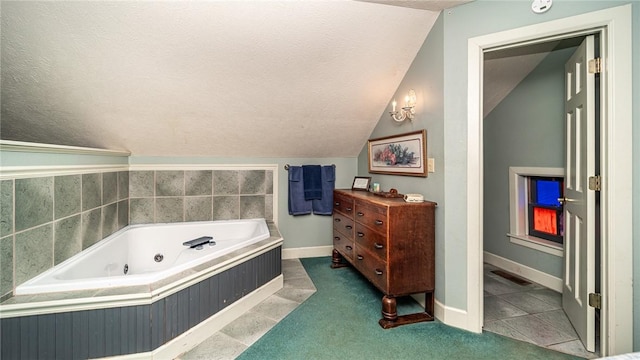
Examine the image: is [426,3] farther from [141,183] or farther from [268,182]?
[141,183]

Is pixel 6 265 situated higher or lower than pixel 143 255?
higher

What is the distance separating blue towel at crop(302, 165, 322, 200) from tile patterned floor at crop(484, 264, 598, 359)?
2082 mm

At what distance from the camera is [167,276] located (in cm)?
176

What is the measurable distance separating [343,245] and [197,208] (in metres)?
1.76

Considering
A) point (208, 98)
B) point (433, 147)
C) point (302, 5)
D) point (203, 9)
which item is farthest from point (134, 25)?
point (433, 147)

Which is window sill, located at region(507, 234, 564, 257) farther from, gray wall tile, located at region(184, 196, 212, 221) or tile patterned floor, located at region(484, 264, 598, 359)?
gray wall tile, located at region(184, 196, 212, 221)

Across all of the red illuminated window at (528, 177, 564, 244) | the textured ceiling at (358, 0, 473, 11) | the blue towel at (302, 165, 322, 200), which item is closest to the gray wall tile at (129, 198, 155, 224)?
the blue towel at (302, 165, 322, 200)

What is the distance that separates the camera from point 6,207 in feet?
4.98

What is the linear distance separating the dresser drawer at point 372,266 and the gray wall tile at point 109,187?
2.38m

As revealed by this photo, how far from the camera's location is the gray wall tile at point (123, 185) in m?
2.79

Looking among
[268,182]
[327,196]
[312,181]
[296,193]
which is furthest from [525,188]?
[268,182]

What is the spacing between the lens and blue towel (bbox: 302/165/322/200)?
3508 mm

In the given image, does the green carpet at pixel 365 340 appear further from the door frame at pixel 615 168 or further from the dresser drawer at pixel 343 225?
the dresser drawer at pixel 343 225

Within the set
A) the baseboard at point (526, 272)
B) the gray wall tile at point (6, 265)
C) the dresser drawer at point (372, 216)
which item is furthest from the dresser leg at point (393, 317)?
the gray wall tile at point (6, 265)
